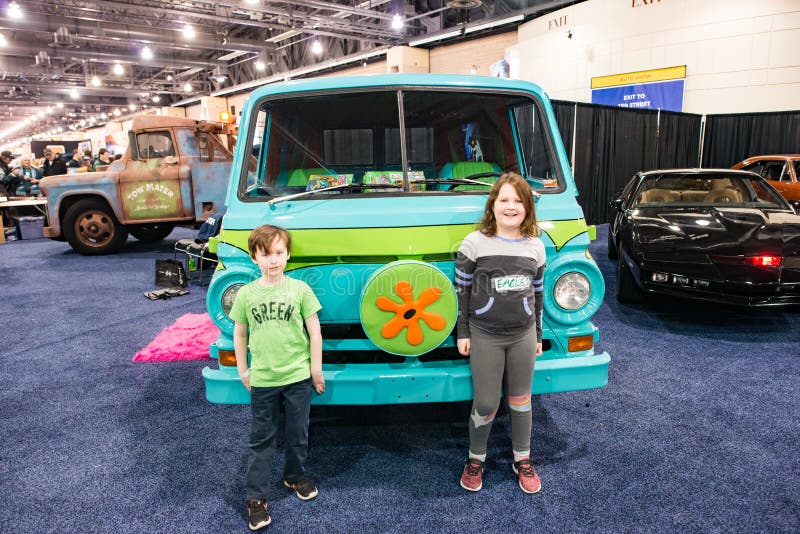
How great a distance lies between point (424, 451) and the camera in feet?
9.63

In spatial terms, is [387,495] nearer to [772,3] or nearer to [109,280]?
[109,280]

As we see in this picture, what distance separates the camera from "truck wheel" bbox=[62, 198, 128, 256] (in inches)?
363

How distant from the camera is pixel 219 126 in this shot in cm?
924

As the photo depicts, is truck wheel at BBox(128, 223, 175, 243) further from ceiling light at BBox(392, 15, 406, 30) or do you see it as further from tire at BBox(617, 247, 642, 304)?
tire at BBox(617, 247, 642, 304)

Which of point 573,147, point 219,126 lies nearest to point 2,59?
point 219,126


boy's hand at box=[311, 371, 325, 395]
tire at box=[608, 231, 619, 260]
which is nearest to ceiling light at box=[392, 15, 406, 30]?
tire at box=[608, 231, 619, 260]

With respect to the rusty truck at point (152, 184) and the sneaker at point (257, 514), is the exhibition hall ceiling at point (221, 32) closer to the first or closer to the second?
the rusty truck at point (152, 184)

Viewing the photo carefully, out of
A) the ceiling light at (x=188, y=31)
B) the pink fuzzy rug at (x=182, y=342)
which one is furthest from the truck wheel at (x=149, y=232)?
the ceiling light at (x=188, y=31)

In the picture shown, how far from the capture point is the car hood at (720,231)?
14.8 feet

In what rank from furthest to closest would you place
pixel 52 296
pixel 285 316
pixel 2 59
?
pixel 2 59, pixel 52 296, pixel 285 316

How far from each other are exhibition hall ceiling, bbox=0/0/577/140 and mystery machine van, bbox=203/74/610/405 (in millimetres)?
9347

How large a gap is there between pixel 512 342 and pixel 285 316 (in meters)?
1.01

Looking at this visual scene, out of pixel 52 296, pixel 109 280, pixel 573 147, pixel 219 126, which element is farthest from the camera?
pixel 573 147

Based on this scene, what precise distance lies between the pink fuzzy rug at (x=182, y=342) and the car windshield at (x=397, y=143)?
1943 millimetres
